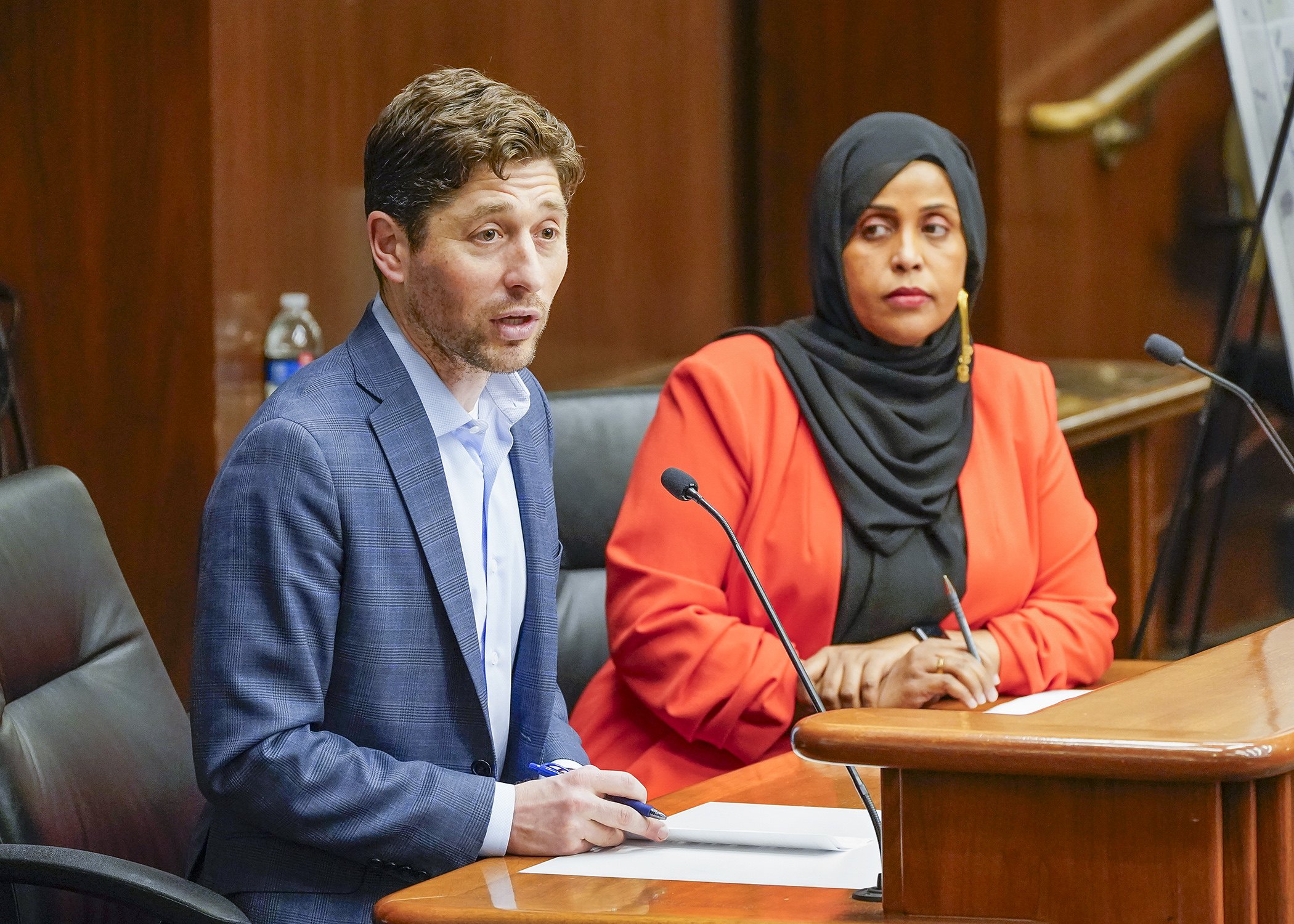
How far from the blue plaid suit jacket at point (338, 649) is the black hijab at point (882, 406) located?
74 cm

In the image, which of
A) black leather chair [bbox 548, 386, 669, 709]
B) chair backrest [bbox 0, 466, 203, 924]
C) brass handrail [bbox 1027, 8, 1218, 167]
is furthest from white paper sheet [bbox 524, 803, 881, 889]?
brass handrail [bbox 1027, 8, 1218, 167]

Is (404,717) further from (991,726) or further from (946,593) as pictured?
(946,593)

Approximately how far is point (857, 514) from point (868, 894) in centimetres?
95

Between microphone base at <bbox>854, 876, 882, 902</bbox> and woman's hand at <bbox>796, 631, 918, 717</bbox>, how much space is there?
715mm

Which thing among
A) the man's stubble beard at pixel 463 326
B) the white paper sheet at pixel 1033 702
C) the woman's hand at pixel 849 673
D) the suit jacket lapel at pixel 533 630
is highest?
the man's stubble beard at pixel 463 326

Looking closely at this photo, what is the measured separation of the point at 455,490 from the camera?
55.2 inches

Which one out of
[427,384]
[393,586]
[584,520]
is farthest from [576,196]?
[393,586]

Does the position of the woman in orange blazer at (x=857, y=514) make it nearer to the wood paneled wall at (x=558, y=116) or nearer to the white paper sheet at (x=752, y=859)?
the white paper sheet at (x=752, y=859)

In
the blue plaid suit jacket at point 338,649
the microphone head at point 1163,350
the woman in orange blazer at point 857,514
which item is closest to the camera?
the blue plaid suit jacket at point 338,649

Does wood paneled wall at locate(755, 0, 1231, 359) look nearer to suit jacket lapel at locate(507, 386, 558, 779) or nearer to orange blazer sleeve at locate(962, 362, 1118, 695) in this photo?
orange blazer sleeve at locate(962, 362, 1118, 695)

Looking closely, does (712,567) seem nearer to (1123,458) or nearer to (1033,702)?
(1033,702)

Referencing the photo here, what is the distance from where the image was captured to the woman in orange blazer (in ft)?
5.88

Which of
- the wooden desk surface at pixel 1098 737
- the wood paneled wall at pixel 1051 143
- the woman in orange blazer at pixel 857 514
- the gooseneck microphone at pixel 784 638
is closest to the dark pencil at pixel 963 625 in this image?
the woman in orange blazer at pixel 857 514

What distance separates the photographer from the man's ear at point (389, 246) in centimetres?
135
